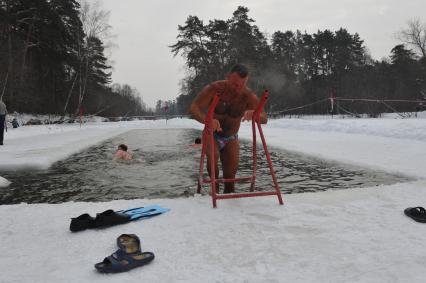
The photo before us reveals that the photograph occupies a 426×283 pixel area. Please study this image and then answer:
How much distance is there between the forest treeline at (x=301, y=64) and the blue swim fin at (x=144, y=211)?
129 feet

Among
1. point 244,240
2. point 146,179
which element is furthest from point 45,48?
point 244,240

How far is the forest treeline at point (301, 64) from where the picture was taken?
146 feet

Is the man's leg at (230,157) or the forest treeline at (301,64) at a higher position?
the forest treeline at (301,64)

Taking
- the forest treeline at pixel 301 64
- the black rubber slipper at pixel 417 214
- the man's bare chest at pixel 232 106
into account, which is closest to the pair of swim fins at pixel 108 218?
the man's bare chest at pixel 232 106

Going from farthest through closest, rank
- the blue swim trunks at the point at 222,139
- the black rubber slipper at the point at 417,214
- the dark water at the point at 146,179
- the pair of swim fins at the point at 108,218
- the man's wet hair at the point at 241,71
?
the dark water at the point at 146,179 < the blue swim trunks at the point at 222,139 < the man's wet hair at the point at 241,71 < the black rubber slipper at the point at 417,214 < the pair of swim fins at the point at 108,218

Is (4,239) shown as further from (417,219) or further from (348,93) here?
(348,93)

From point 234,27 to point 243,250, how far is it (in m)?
45.1

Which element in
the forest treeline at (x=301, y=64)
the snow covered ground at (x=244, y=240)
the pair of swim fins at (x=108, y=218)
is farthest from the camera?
the forest treeline at (x=301, y=64)

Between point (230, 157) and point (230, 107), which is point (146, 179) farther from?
point (230, 107)

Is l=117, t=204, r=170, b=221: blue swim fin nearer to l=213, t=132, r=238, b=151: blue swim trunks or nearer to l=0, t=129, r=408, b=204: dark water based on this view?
l=213, t=132, r=238, b=151: blue swim trunks

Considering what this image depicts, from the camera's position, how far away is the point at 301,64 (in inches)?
2579

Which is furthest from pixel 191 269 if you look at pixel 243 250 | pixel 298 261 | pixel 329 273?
pixel 329 273

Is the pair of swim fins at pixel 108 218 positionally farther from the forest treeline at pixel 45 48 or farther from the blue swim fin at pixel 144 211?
the forest treeline at pixel 45 48

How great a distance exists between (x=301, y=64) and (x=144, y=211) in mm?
66544
